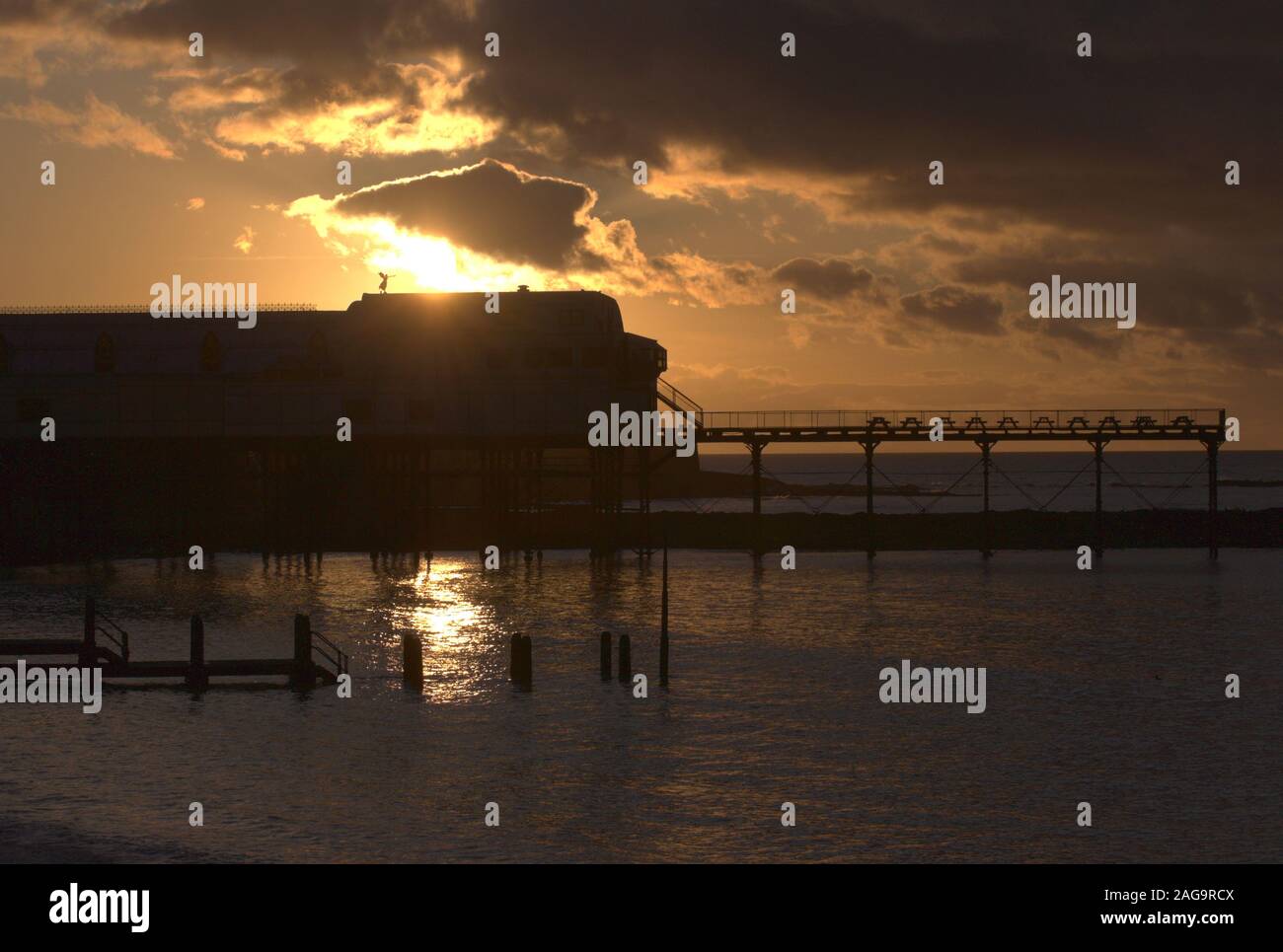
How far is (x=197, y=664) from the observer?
35.0m

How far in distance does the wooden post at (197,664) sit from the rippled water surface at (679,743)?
0.46 meters

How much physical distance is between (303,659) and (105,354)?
3636 cm

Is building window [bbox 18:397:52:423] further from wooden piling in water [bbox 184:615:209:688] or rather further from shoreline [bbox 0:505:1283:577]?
wooden piling in water [bbox 184:615:209:688]

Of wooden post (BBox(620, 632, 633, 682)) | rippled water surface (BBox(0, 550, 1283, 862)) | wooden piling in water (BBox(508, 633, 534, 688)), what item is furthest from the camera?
wooden post (BBox(620, 632, 633, 682))

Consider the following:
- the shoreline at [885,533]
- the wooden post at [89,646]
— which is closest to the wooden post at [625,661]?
the wooden post at [89,646]

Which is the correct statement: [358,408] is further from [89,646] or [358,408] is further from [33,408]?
[89,646]

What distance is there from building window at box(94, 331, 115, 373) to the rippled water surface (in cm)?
1320

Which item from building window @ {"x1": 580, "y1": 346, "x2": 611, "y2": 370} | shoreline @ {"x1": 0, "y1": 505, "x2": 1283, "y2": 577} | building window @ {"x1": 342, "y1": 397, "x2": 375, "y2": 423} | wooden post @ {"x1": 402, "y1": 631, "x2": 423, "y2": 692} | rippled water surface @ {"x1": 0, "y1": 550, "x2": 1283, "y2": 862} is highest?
building window @ {"x1": 580, "y1": 346, "x2": 611, "y2": 370}

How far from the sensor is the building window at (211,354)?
6506 centimetres

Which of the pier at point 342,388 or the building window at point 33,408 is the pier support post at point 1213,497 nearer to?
the pier at point 342,388

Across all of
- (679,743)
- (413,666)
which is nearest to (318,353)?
(413,666)

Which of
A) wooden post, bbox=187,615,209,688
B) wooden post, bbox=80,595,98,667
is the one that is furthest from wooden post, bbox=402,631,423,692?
wooden post, bbox=80,595,98,667

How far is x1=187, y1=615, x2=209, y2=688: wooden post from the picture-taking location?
3472 cm
